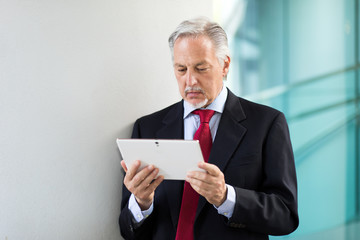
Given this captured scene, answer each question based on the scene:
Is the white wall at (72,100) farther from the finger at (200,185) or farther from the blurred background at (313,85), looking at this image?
the blurred background at (313,85)

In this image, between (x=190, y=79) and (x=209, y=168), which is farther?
(x=190, y=79)

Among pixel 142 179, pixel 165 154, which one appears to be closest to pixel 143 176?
pixel 142 179

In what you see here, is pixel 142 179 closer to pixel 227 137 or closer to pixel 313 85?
pixel 227 137

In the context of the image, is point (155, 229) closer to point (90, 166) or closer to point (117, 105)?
point (90, 166)

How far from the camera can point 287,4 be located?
3203 millimetres

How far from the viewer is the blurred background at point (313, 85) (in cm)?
314

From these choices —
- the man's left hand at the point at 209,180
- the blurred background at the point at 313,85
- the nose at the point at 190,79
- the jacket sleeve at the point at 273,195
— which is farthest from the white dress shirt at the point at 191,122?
the blurred background at the point at 313,85

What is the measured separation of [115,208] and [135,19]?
779 millimetres

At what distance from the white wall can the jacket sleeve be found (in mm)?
543

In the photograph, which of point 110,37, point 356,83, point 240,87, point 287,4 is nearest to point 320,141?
point 356,83

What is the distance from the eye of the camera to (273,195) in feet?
4.94

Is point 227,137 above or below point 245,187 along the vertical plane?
above

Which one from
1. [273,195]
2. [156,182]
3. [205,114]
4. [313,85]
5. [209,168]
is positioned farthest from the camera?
[313,85]

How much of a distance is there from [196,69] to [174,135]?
0.27 metres
